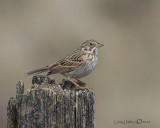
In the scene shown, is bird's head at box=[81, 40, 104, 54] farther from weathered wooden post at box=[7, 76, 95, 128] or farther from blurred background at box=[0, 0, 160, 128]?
Answer: weathered wooden post at box=[7, 76, 95, 128]

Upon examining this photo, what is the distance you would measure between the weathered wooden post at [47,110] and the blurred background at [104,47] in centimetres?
731

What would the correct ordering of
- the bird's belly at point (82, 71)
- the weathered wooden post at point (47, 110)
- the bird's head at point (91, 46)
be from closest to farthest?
the weathered wooden post at point (47, 110) < the bird's belly at point (82, 71) < the bird's head at point (91, 46)

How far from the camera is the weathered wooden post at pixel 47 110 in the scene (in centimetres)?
615

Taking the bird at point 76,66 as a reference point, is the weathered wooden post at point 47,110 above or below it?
below

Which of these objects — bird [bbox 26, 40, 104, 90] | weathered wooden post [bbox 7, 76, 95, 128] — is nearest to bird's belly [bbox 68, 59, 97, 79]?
bird [bbox 26, 40, 104, 90]

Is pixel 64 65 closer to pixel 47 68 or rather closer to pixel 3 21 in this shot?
pixel 47 68

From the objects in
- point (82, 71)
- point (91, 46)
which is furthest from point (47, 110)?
point (91, 46)

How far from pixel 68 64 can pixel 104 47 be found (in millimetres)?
6262

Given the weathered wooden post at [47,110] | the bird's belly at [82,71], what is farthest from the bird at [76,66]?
the weathered wooden post at [47,110]

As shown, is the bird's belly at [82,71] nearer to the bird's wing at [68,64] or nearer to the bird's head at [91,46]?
the bird's wing at [68,64]

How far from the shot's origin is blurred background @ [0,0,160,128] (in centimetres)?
1441

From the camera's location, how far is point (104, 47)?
16.4 meters

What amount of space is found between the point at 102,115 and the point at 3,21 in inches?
205

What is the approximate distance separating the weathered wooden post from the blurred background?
288 inches
